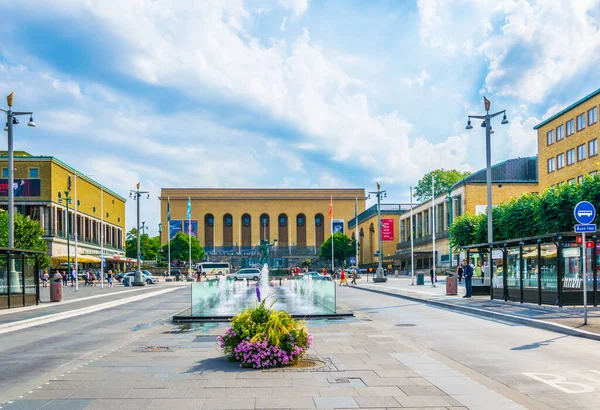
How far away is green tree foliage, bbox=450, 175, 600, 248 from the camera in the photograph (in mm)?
40594

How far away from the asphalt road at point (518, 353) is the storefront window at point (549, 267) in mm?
3758

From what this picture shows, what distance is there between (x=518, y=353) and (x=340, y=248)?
352 feet

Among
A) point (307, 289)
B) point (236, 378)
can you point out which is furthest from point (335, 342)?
point (307, 289)

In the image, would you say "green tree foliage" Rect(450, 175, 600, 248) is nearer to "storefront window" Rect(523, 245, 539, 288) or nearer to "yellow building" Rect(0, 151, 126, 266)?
"storefront window" Rect(523, 245, 539, 288)

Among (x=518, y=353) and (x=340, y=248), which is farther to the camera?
(x=340, y=248)

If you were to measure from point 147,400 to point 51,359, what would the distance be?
5053 millimetres

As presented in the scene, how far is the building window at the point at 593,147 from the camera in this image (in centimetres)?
5822

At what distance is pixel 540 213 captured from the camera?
44.4 metres

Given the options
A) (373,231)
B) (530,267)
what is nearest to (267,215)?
(373,231)

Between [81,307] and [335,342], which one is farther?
[81,307]

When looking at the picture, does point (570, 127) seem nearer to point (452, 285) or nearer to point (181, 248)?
point (452, 285)

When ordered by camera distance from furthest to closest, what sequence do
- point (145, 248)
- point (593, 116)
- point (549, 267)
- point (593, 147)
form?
point (145, 248), point (593, 116), point (593, 147), point (549, 267)

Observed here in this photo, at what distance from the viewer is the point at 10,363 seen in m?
12.0

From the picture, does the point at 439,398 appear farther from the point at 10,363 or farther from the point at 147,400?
the point at 10,363
